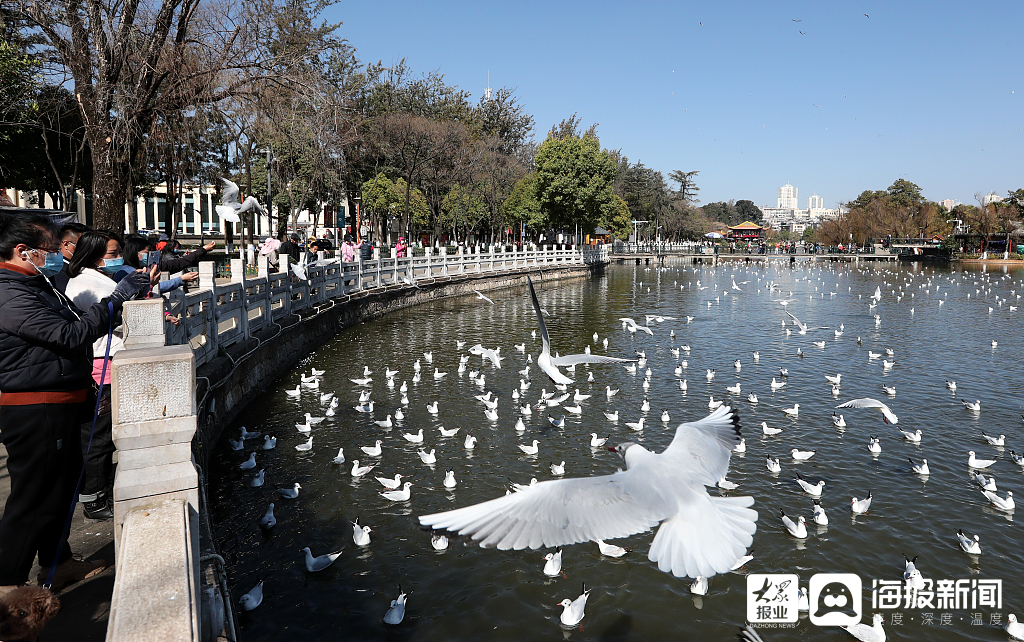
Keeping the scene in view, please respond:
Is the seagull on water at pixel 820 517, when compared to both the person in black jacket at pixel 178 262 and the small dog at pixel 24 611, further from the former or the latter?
the person in black jacket at pixel 178 262

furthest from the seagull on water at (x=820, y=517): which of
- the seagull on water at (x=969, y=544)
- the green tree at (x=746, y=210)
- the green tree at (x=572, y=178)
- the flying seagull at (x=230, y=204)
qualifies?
the green tree at (x=746, y=210)

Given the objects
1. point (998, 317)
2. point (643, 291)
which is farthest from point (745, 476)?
point (643, 291)

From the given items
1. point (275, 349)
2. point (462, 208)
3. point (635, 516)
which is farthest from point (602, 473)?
point (462, 208)

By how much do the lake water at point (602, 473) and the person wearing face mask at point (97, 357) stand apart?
4.37 ft

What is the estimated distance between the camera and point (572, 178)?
40.0 meters

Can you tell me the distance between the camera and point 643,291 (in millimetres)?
30531

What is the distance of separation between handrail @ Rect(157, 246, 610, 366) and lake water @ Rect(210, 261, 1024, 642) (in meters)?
1.25

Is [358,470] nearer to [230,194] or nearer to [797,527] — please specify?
[797,527]

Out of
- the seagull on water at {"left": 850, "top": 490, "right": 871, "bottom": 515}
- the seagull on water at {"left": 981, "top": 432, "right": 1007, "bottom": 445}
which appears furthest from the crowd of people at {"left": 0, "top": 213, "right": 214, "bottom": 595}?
the seagull on water at {"left": 981, "top": 432, "right": 1007, "bottom": 445}

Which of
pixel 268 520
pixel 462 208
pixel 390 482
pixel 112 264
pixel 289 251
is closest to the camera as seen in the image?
pixel 112 264

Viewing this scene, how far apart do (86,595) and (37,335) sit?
159 centimetres

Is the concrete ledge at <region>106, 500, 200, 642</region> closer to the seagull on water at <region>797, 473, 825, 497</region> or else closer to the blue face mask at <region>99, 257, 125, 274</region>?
the blue face mask at <region>99, 257, 125, 274</region>

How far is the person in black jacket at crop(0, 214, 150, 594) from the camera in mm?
3299

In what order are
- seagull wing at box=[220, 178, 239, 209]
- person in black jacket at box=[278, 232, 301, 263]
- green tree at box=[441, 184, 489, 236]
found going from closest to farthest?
seagull wing at box=[220, 178, 239, 209], person in black jacket at box=[278, 232, 301, 263], green tree at box=[441, 184, 489, 236]
